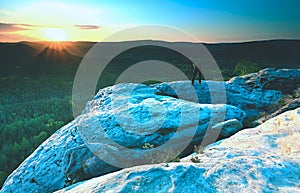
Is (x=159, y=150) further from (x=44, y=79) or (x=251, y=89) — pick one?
(x=44, y=79)

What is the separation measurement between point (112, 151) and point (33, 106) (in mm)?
25640

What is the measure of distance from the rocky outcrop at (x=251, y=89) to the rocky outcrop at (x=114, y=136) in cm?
320

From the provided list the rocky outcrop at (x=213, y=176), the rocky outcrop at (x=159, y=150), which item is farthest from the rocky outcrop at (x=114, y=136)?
the rocky outcrop at (x=213, y=176)

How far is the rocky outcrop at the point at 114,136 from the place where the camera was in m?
7.86

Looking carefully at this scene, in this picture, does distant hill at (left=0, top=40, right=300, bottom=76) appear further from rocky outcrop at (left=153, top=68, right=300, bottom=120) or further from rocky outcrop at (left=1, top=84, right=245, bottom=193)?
rocky outcrop at (left=1, top=84, right=245, bottom=193)

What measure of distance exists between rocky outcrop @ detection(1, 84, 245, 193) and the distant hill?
45.4 meters

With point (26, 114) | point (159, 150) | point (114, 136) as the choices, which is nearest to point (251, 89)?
point (159, 150)

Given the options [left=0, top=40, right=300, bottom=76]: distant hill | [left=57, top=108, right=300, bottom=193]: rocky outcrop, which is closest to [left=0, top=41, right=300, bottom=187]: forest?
[left=0, top=40, right=300, bottom=76]: distant hill

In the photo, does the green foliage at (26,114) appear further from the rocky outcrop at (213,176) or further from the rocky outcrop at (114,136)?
the rocky outcrop at (213,176)

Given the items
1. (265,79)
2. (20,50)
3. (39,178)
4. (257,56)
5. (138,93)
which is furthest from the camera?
(20,50)

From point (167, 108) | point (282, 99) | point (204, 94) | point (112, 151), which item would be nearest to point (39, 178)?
point (112, 151)

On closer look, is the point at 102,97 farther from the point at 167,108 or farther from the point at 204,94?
the point at 204,94

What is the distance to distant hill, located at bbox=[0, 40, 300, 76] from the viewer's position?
2286 inches

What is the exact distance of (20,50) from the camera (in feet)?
222
